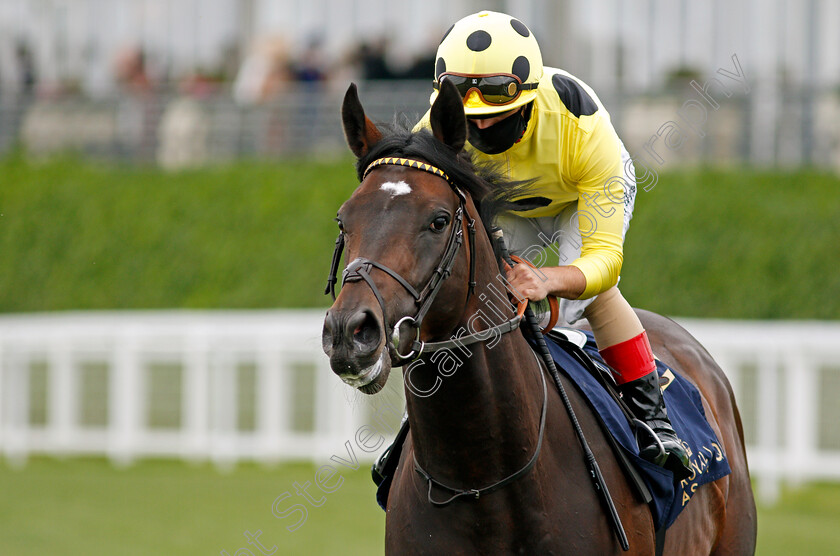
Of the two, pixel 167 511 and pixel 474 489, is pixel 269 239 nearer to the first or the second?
pixel 167 511

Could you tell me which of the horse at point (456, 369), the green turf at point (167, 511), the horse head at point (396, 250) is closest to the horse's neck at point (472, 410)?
the horse at point (456, 369)

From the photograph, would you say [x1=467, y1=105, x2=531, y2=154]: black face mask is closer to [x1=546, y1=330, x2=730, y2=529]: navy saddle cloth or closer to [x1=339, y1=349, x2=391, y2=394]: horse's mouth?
[x1=546, y1=330, x2=730, y2=529]: navy saddle cloth

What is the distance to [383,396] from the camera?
348 cm

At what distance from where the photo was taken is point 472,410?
3082mm

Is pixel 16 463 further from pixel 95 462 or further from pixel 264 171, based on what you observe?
pixel 264 171

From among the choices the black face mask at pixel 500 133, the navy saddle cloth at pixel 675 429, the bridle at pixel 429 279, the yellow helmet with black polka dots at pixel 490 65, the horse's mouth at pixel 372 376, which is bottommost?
the navy saddle cloth at pixel 675 429

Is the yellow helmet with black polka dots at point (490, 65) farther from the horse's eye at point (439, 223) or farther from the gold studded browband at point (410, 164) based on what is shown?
the horse's eye at point (439, 223)

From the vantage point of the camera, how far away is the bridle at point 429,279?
2.72 meters

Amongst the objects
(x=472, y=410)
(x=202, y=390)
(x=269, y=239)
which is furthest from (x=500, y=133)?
(x=269, y=239)

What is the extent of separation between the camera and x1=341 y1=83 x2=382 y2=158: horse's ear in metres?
3.08

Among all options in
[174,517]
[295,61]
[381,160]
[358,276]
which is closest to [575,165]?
[381,160]

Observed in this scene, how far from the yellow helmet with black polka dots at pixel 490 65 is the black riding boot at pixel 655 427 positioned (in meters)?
1.11

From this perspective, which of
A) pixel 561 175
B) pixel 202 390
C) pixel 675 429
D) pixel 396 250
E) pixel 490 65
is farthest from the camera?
pixel 202 390

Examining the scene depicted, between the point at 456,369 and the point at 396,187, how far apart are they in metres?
0.54
